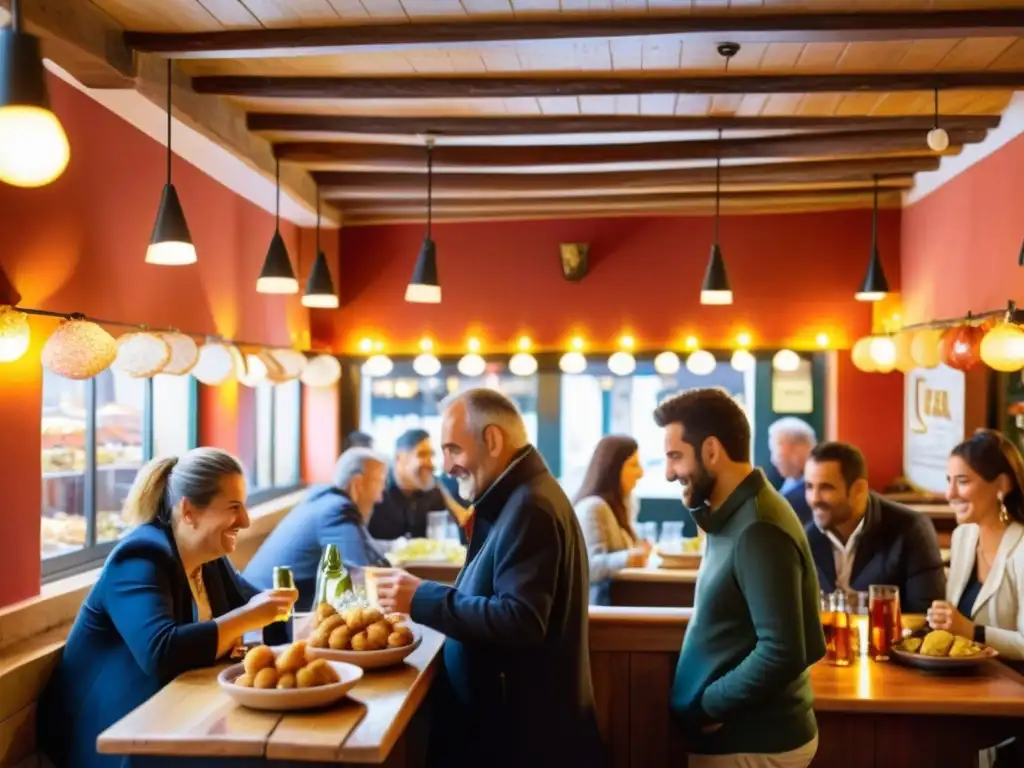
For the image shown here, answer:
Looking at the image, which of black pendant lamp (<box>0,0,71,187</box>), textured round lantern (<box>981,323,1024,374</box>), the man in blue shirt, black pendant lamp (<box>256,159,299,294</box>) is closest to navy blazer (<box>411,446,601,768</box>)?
black pendant lamp (<box>0,0,71,187</box>)

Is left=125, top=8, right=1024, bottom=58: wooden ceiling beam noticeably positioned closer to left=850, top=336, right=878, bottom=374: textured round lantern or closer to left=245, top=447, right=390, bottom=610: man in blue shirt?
left=245, top=447, right=390, bottom=610: man in blue shirt

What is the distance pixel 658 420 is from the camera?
9.90 feet

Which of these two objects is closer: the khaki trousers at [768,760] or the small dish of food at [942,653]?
the khaki trousers at [768,760]

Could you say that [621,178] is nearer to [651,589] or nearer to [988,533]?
[651,589]

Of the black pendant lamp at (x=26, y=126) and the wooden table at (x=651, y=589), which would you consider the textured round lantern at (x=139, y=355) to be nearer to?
the black pendant lamp at (x=26, y=126)

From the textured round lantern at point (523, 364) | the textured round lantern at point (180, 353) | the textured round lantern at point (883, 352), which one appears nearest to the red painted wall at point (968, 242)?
the textured round lantern at point (883, 352)

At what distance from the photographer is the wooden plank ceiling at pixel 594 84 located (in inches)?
169

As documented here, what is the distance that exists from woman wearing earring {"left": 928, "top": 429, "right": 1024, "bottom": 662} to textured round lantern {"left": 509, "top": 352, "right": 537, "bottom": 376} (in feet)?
15.2

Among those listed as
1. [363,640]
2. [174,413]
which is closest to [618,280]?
[174,413]

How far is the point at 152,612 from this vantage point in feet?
10.4

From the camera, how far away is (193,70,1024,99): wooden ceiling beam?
522 cm

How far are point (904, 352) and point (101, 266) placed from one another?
16.2 feet

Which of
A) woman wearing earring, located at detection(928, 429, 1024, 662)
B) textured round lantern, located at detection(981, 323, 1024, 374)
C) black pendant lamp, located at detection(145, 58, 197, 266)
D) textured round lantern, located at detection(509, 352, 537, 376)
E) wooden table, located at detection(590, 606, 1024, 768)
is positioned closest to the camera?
wooden table, located at detection(590, 606, 1024, 768)

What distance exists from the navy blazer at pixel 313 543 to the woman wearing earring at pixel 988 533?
107 inches
